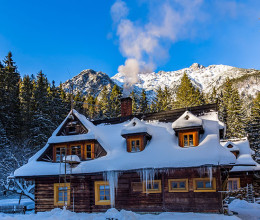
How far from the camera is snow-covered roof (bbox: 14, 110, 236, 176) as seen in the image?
47.3ft

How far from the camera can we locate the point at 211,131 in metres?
16.5

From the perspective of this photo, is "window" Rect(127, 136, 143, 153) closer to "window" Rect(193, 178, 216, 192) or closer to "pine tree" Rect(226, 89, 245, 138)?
"window" Rect(193, 178, 216, 192)

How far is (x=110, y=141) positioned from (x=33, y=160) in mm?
5899

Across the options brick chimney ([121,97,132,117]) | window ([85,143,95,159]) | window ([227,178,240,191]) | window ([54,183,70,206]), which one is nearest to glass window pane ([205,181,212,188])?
window ([85,143,95,159])

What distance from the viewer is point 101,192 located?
16.8m

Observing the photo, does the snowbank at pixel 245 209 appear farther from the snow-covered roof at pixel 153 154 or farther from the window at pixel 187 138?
the window at pixel 187 138

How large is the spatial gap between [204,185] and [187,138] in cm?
308

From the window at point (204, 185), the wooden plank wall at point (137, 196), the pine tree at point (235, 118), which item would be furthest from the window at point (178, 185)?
the pine tree at point (235, 118)

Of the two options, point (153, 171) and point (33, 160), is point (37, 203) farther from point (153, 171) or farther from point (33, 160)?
point (153, 171)

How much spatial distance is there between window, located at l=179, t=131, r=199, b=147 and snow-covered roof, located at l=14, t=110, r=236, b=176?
41 centimetres

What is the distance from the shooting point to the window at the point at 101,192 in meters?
16.7

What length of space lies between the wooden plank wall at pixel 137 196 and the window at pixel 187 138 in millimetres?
1830

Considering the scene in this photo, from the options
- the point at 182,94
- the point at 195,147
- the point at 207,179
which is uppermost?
the point at 182,94

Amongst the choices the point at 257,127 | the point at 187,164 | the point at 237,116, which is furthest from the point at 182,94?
the point at 187,164
